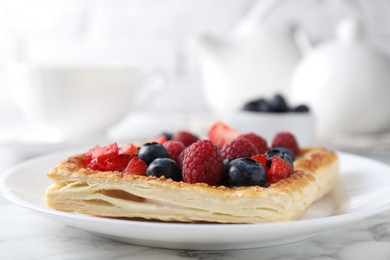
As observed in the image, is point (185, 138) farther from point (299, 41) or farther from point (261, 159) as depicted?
point (299, 41)

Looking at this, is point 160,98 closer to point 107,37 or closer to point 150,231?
point 107,37

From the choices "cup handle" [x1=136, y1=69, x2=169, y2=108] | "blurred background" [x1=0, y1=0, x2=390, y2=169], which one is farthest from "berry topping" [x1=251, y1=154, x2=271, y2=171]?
"blurred background" [x1=0, y1=0, x2=390, y2=169]

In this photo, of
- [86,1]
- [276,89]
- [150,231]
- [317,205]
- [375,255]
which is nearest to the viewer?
[150,231]

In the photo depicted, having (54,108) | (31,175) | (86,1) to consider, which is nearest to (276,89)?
(54,108)

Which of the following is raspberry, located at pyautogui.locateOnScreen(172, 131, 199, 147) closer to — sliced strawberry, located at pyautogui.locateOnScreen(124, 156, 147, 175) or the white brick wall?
sliced strawberry, located at pyautogui.locateOnScreen(124, 156, 147, 175)

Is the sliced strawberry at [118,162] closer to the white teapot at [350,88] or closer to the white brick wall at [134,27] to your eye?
the white teapot at [350,88]

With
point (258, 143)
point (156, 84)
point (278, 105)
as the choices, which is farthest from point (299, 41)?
point (258, 143)

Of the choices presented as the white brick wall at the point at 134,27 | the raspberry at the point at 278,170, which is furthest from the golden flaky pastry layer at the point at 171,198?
the white brick wall at the point at 134,27
